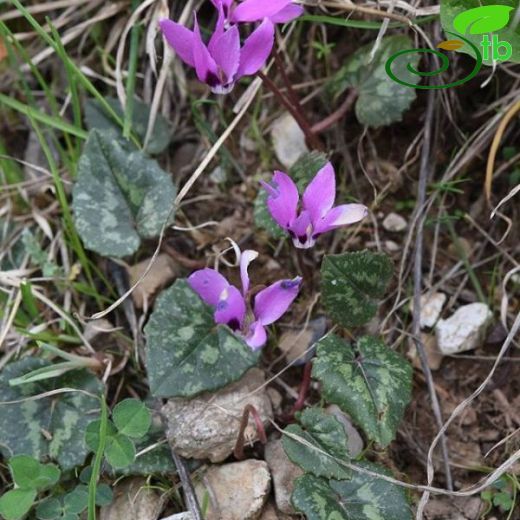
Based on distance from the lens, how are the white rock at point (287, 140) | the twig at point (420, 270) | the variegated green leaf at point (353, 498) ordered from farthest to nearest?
the white rock at point (287, 140), the twig at point (420, 270), the variegated green leaf at point (353, 498)

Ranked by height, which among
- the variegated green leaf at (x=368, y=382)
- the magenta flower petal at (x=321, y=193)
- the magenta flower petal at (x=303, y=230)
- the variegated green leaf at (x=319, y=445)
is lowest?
the variegated green leaf at (x=319, y=445)

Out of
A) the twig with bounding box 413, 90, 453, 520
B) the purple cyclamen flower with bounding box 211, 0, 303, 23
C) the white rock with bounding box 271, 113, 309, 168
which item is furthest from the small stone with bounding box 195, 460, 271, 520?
the purple cyclamen flower with bounding box 211, 0, 303, 23

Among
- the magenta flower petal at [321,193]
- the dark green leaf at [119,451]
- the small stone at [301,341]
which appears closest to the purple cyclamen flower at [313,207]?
the magenta flower petal at [321,193]

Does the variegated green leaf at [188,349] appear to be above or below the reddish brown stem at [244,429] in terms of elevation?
above

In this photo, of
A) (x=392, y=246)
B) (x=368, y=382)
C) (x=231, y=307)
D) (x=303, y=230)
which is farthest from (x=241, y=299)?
(x=392, y=246)

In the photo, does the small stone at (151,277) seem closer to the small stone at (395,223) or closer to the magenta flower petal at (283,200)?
the magenta flower petal at (283,200)

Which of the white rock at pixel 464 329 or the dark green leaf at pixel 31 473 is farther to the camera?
the white rock at pixel 464 329

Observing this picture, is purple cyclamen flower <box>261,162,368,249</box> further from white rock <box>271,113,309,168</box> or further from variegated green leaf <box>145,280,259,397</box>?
white rock <box>271,113,309,168</box>

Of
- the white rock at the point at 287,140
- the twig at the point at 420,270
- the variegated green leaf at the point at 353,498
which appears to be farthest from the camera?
the white rock at the point at 287,140
